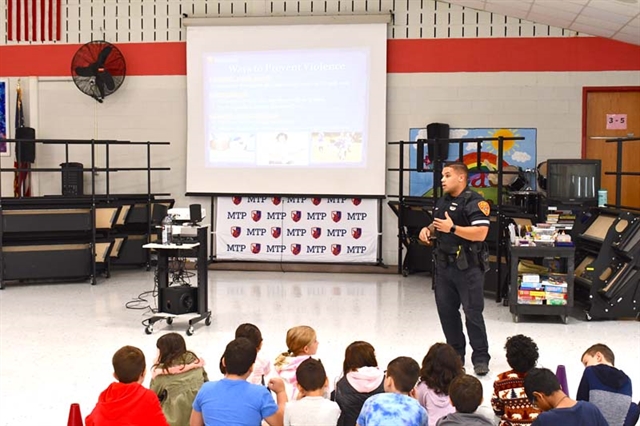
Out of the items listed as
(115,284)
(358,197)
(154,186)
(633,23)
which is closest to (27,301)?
(115,284)

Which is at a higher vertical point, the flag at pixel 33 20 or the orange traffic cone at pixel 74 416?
the flag at pixel 33 20

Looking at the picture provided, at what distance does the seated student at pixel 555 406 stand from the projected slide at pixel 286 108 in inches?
316

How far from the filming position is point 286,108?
36.1 feet

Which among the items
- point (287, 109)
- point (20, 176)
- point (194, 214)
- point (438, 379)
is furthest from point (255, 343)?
point (20, 176)

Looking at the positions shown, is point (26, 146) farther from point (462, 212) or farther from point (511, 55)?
point (462, 212)

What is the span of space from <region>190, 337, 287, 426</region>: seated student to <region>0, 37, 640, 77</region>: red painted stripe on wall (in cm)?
824

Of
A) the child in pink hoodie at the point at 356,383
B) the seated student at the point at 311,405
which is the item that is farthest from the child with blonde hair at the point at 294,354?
the seated student at the point at 311,405

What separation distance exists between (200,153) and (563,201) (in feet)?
17.8

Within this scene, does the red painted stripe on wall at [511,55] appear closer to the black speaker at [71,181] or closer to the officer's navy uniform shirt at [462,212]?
the black speaker at [71,181]

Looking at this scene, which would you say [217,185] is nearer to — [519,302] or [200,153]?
[200,153]

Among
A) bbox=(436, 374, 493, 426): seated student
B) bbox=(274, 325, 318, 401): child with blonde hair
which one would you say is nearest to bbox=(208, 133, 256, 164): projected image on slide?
bbox=(274, 325, 318, 401): child with blonde hair

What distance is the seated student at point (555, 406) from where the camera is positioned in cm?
271

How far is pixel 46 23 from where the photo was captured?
11461 mm

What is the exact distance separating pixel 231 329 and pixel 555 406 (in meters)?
4.22
